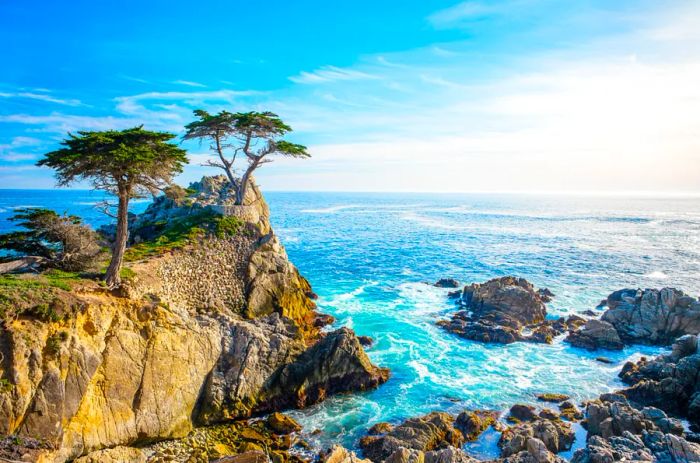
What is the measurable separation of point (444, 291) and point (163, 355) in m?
30.3

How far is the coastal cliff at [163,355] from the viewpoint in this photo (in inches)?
563

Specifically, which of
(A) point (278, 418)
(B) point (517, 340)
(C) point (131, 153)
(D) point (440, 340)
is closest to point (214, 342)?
→ (A) point (278, 418)

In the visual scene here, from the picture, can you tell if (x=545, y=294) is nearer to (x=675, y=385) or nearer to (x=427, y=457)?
(x=675, y=385)

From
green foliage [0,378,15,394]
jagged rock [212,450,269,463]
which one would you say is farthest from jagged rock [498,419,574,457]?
green foliage [0,378,15,394]

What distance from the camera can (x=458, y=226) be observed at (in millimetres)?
99875

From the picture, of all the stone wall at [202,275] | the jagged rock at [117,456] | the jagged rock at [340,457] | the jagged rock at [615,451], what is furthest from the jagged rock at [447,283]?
the jagged rock at [117,456]

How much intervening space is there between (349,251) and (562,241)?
41.6m

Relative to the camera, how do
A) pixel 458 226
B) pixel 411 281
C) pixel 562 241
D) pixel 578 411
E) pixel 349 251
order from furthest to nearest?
pixel 458 226
pixel 562 241
pixel 349 251
pixel 411 281
pixel 578 411

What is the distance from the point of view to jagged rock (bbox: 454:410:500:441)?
1872 cm

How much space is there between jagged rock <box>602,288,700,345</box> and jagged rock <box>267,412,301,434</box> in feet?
83.8

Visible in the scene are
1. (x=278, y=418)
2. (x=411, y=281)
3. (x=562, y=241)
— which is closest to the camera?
(x=278, y=418)

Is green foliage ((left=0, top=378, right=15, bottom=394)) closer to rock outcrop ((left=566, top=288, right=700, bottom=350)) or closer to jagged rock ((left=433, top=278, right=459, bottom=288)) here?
rock outcrop ((left=566, top=288, right=700, bottom=350))

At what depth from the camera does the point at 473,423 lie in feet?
62.4

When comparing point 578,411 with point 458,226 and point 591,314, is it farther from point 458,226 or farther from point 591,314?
point 458,226
